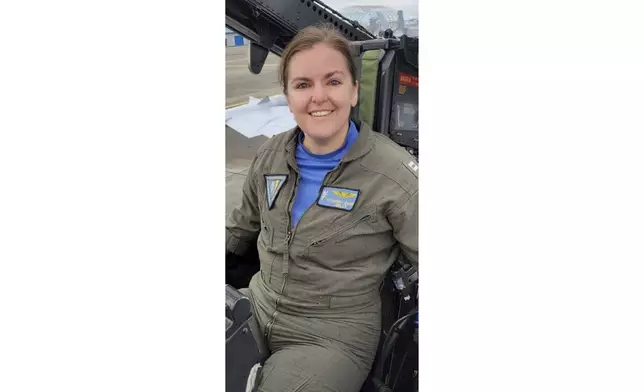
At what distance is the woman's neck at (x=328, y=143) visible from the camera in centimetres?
154

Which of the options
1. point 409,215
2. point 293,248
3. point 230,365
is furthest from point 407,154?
point 230,365

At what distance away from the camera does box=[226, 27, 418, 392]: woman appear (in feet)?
4.98

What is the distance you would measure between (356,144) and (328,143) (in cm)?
6

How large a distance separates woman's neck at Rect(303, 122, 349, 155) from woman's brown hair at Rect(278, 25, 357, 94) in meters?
0.12

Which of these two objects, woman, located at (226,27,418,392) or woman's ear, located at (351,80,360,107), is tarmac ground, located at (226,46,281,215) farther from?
woman's ear, located at (351,80,360,107)

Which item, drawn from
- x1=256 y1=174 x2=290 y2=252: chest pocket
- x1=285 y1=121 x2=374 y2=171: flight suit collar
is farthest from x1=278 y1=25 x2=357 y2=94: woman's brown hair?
x1=256 y1=174 x2=290 y2=252: chest pocket

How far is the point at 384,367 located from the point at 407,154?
48 cm

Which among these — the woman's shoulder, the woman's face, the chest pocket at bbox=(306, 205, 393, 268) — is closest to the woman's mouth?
the woman's face

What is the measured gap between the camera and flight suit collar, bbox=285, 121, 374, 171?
60.4 inches

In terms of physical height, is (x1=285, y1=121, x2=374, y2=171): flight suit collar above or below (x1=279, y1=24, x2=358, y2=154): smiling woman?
below

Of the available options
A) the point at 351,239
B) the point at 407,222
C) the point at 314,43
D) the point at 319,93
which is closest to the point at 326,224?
the point at 351,239

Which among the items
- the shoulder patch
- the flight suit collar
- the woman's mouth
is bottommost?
the shoulder patch

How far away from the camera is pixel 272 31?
1581 millimetres

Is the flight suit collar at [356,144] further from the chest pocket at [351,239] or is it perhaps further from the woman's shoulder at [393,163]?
the chest pocket at [351,239]
